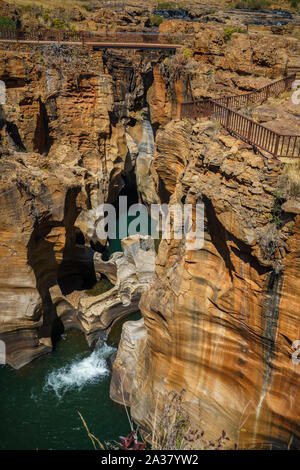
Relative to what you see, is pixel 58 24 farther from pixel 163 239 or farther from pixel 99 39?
pixel 163 239

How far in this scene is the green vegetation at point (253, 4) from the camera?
46938 millimetres

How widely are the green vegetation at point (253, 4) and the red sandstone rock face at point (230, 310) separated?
42.2m

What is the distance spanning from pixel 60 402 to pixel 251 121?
12474mm

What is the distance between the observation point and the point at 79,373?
17.0 metres

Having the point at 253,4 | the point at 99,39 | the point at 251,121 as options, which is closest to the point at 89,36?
the point at 99,39

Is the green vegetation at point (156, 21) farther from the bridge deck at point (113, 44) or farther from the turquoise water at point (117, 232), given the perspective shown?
the turquoise water at point (117, 232)

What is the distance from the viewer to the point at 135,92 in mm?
29859

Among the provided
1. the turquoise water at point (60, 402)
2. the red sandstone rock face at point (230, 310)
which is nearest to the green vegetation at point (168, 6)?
the red sandstone rock face at point (230, 310)

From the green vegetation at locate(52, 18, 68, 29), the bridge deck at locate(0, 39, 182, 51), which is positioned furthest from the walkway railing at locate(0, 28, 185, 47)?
the green vegetation at locate(52, 18, 68, 29)

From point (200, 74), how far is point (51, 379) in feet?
63.7

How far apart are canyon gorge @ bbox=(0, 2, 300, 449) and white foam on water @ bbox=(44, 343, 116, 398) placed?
1.09 metres
